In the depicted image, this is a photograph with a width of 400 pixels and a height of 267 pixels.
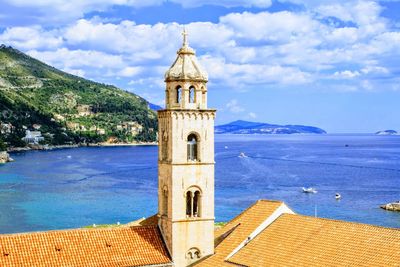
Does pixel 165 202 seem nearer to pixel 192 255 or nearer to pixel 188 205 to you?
pixel 188 205

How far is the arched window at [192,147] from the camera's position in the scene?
31.7 meters

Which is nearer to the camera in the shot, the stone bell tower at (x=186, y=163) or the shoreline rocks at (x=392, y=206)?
the stone bell tower at (x=186, y=163)

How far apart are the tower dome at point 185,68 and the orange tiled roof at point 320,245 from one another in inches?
358

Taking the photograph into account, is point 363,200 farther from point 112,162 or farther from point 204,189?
point 112,162

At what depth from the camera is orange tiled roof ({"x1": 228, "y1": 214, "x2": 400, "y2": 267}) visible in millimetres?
26256

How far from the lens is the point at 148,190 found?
115m

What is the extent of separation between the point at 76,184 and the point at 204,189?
3919 inches

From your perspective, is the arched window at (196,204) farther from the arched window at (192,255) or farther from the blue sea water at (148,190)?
the blue sea water at (148,190)

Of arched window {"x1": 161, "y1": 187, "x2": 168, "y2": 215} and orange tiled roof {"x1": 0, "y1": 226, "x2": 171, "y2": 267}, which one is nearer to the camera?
orange tiled roof {"x1": 0, "y1": 226, "x2": 171, "y2": 267}

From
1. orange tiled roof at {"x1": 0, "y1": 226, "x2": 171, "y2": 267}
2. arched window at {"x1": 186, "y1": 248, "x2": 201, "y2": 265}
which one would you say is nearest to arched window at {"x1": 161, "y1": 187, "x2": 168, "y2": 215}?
orange tiled roof at {"x1": 0, "y1": 226, "x2": 171, "y2": 267}

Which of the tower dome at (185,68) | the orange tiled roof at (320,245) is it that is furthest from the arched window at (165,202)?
the tower dome at (185,68)

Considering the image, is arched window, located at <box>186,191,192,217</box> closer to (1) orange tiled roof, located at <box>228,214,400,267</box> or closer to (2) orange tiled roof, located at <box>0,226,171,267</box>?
(2) orange tiled roof, located at <box>0,226,171,267</box>

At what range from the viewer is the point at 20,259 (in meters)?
27.0

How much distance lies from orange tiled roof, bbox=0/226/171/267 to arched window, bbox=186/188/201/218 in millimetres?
2216
